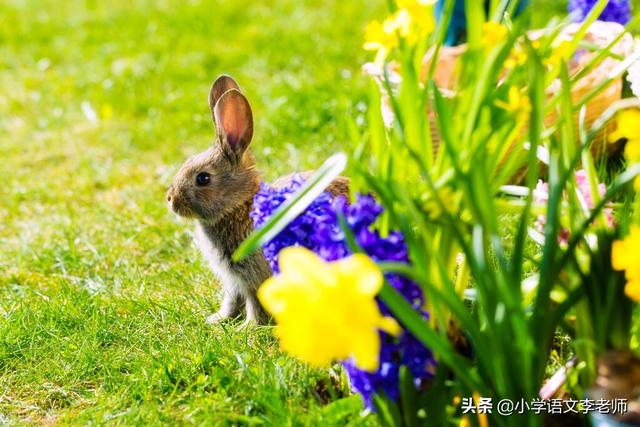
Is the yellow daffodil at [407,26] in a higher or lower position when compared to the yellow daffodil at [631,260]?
higher

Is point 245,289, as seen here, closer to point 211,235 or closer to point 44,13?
point 211,235

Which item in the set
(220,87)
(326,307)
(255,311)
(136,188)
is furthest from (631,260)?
(136,188)

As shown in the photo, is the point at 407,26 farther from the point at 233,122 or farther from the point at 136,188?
the point at 136,188

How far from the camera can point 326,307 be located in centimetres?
158

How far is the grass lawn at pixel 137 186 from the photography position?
98.6 inches

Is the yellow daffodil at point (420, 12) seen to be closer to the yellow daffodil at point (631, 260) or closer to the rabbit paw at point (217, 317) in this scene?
the yellow daffodil at point (631, 260)

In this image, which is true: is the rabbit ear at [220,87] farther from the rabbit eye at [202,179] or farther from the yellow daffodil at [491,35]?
the yellow daffodil at [491,35]

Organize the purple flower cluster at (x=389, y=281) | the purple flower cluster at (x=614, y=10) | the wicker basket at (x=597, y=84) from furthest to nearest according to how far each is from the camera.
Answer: the purple flower cluster at (x=614, y=10) < the wicker basket at (x=597, y=84) < the purple flower cluster at (x=389, y=281)

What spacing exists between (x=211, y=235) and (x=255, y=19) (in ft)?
11.8

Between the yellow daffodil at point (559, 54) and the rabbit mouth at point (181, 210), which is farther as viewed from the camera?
the rabbit mouth at point (181, 210)

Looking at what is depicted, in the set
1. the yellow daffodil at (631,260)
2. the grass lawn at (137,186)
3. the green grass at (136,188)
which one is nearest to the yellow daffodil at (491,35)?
the grass lawn at (137,186)

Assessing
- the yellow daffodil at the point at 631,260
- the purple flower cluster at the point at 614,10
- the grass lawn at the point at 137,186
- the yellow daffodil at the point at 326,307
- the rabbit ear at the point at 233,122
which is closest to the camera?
the yellow daffodil at the point at 326,307

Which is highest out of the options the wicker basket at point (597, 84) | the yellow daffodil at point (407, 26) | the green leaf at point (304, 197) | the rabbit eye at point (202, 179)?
the yellow daffodil at point (407, 26)

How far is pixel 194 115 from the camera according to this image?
16.2 ft
